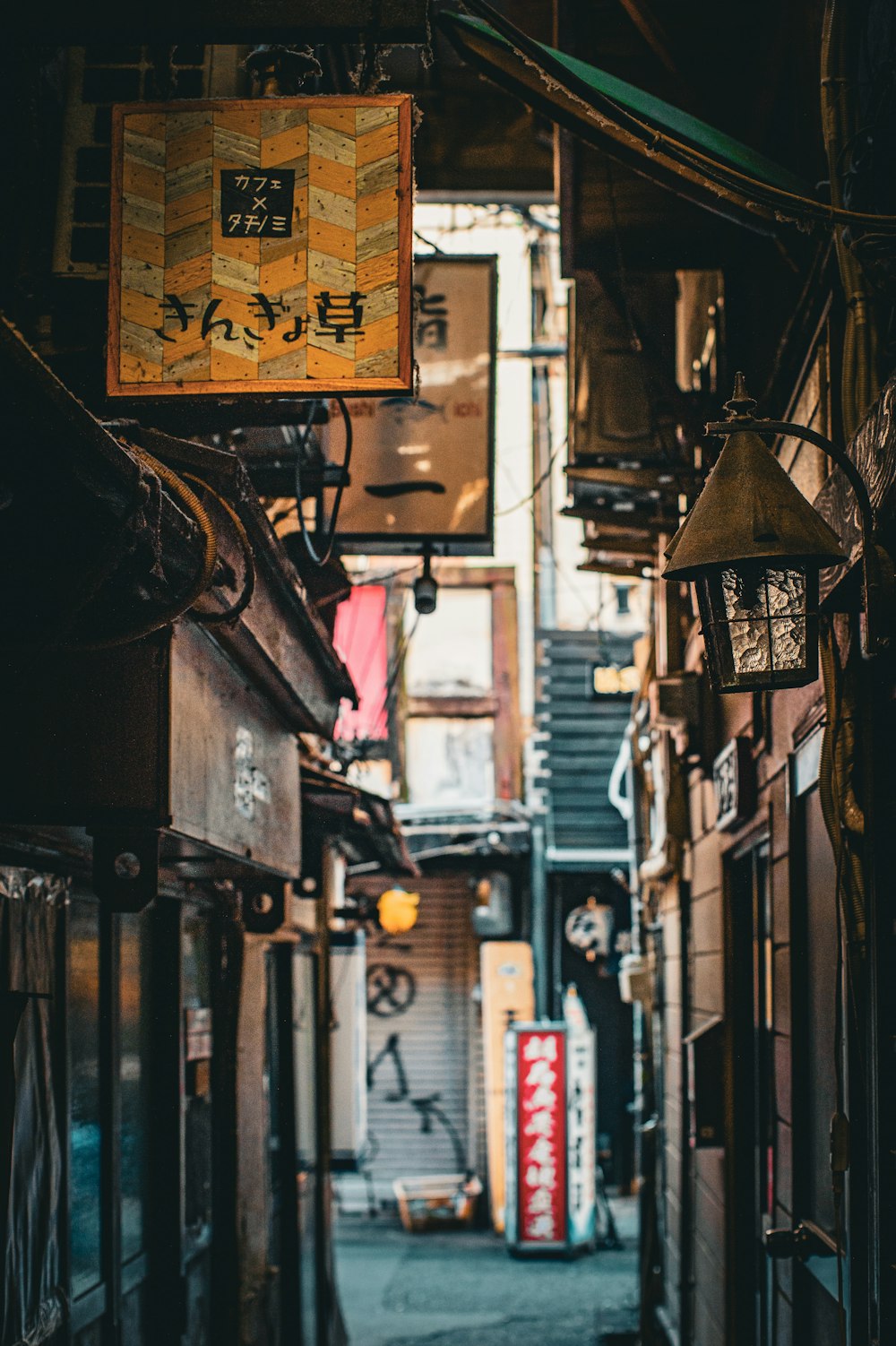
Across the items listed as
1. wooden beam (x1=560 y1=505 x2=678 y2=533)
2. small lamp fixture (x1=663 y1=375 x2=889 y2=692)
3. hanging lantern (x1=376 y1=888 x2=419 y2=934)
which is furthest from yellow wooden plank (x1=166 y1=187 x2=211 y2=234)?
hanging lantern (x1=376 y1=888 x2=419 y2=934)

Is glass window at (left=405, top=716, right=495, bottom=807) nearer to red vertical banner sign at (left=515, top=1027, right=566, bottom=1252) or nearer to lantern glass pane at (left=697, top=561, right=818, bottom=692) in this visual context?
red vertical banner sign at (left=515, top=1027, right=566, bottom=1252)

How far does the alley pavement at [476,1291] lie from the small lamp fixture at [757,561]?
13.0 meters

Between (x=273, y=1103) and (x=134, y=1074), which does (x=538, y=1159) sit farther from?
(x=134, y=1074)

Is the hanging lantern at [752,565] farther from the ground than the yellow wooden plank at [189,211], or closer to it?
closer to it

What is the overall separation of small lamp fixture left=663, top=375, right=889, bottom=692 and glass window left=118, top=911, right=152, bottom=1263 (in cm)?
516

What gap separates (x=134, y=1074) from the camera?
371 inches

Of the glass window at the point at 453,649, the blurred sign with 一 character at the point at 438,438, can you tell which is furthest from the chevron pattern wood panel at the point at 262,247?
the glass window at the point at 453,649

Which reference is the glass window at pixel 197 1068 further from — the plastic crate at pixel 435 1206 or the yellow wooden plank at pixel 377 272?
the plastic crate at pixel 435 1206

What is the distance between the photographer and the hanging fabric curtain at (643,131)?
5.25 metres

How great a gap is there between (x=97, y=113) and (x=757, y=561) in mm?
4051

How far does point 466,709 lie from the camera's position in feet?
91.7

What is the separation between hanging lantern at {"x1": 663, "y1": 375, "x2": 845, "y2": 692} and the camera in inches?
191

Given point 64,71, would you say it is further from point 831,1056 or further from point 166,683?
point 831,1056

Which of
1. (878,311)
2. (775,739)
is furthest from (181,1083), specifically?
(878,311)
